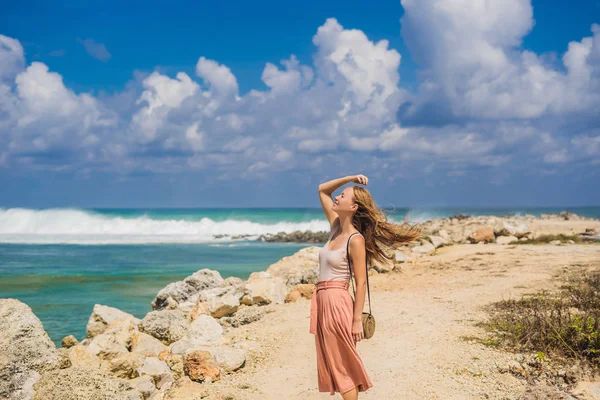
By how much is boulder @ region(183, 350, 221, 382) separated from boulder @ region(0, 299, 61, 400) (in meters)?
1.43

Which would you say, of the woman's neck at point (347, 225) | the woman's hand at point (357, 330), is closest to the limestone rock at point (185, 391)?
the woman's hand at point (357, 330)

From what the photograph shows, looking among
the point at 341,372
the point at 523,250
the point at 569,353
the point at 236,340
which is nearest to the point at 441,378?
the point at 569,353

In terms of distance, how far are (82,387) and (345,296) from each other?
298 centimetres

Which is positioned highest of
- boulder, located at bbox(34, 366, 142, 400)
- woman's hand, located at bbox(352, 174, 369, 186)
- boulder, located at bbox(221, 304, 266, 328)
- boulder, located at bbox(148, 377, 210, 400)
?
woman's hand, located at bbox(352, 174, 369, 186)

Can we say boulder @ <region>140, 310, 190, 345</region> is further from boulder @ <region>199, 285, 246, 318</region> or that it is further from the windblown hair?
the windblown hair

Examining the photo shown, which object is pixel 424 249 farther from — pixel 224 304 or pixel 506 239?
pixel 224 304

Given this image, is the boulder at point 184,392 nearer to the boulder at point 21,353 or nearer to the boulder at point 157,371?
the boulder at point 157,371

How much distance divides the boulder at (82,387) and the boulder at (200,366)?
0.82 metres

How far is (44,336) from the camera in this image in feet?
20.2

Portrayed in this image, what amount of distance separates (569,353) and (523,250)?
9.59 metres

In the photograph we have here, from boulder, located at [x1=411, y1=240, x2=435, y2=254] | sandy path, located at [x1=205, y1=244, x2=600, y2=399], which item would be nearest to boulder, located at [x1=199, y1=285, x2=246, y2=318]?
sandy path, located at [x1=205, y1=244, x2=600, y2=399]

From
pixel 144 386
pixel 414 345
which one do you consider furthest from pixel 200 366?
pixel 414 345

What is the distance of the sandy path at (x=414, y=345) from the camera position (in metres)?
5.91

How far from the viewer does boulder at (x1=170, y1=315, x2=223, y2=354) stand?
754 cm
